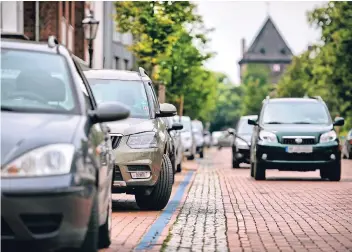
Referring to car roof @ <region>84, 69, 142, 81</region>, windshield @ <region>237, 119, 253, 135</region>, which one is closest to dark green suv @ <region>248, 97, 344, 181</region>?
car roof @ <region>84, 69, 142, 81</region>

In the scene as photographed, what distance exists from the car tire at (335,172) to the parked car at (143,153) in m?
8.92

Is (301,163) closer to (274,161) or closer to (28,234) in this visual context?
(274,161)

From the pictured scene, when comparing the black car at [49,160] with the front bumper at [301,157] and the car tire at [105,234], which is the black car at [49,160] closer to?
the car tire at [105,234]

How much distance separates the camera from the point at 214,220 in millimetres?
11938

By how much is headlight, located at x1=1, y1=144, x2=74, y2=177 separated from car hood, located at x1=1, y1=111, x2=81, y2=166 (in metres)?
0.03

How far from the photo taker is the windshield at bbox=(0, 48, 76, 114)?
741 centimetres

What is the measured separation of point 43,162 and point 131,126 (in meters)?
6.65

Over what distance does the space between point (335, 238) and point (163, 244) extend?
5.60ft

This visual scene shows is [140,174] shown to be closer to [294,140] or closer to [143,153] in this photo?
[143,153]

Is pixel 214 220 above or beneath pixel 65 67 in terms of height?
beneath

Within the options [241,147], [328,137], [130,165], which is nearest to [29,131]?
[130,165]

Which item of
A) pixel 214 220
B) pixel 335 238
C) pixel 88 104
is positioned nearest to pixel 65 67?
pixel 88 104

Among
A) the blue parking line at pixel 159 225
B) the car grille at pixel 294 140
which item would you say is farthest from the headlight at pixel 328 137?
the blue parking line at pixel 159 225

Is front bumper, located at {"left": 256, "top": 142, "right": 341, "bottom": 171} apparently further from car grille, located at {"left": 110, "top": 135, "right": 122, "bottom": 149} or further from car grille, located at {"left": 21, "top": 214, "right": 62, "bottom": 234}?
car grille, located at {"left": 21, "top": 214, "right": 62, "bottom": 234}
